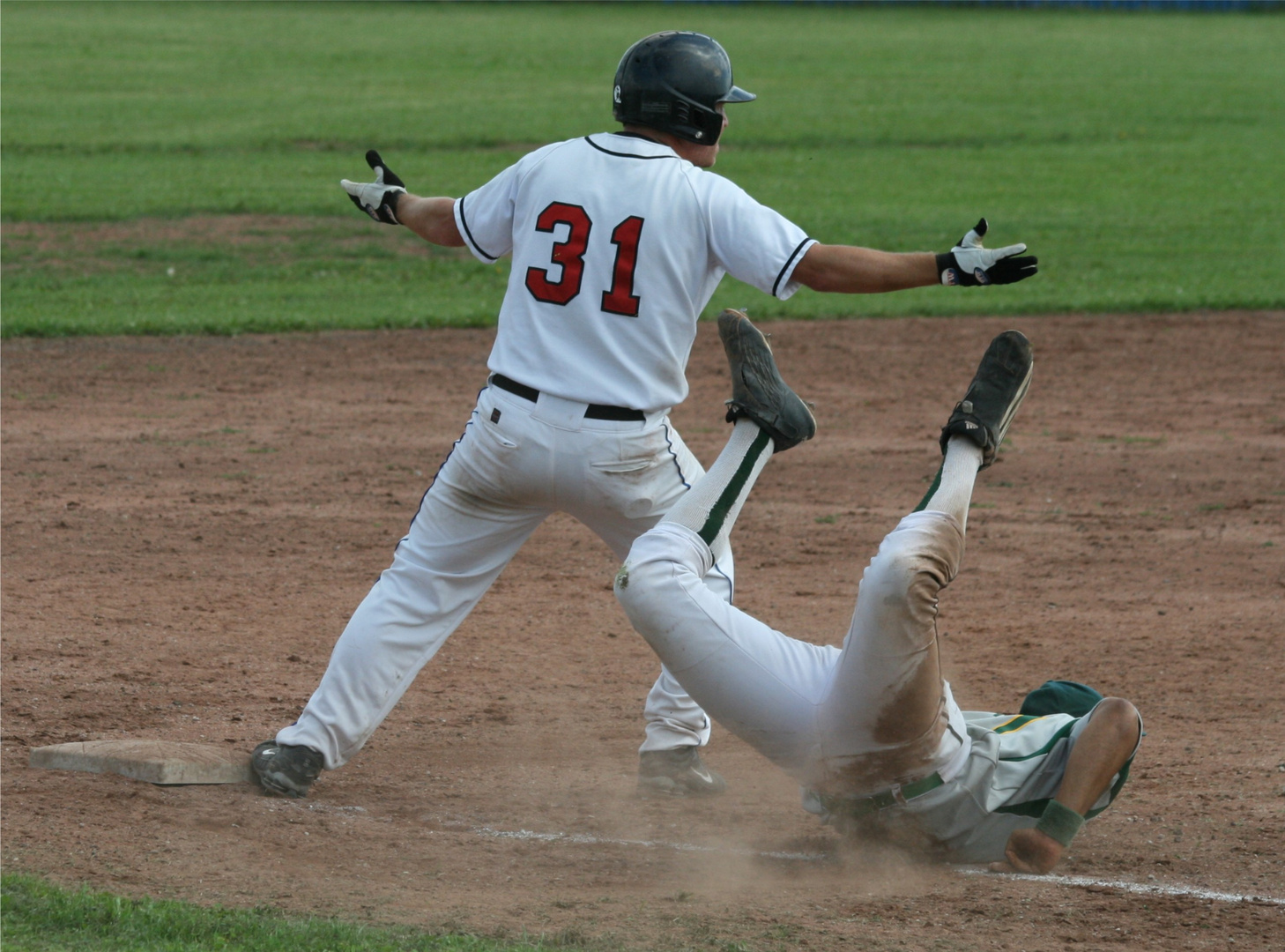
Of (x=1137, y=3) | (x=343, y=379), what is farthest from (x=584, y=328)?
(x=1137, y=3)

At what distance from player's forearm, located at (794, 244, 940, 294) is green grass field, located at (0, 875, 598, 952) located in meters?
1.88

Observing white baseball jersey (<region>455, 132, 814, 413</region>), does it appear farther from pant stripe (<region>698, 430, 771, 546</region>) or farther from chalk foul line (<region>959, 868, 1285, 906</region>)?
chalk foul line (<region>959, 868, 1285, 906</region>)

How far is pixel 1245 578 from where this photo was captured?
22.9 ft

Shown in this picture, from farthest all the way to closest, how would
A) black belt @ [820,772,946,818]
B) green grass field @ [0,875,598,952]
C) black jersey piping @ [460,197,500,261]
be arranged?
black jersey piping @ [460,197,500,261] < black belt @ [820,772,946,818] < green grass field @ [0,875,598,952]

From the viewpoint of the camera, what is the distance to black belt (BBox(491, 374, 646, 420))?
4422 millimetres

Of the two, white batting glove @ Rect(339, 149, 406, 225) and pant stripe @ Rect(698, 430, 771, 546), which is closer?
pant stripe @ Rect(698, 430, 771, 546)

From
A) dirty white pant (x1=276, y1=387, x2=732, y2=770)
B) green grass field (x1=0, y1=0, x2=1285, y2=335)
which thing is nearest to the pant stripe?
dirty white pant (x1=276, y1=387, x2=732, y2=770)

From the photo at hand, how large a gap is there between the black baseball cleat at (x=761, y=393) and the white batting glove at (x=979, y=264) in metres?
0.54

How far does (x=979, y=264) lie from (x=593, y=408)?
1139 millimetres

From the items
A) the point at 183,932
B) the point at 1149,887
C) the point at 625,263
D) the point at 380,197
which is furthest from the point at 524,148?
the point at 183,932

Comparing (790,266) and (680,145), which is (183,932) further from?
(680,145)

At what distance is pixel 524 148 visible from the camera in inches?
855

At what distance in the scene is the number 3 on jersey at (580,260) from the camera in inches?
173

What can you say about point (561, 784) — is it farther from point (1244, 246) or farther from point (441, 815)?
point (1244, 246)
